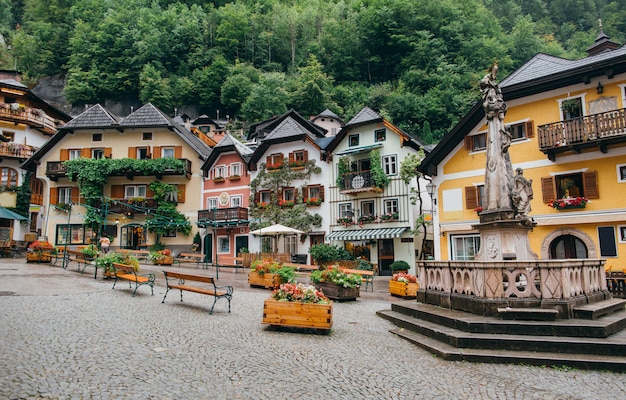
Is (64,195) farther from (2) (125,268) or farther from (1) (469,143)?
(1) (469,143)

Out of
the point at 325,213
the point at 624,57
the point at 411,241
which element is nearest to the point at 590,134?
the point at 624,57

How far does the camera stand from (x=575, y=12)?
92.2 metres

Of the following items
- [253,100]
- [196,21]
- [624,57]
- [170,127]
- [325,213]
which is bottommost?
[325,213]

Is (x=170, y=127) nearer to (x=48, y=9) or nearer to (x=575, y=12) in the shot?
(x=48, y=9)

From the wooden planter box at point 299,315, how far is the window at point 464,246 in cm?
1442

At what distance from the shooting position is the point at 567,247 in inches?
736

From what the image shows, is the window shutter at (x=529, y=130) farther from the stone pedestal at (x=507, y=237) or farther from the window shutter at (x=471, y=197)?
the stone pedestal at (x=507, y=237)

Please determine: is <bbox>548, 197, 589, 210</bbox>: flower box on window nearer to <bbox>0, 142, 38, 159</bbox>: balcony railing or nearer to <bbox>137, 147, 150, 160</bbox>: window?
<bbox>137, 147, 150, 160</bbox>: window

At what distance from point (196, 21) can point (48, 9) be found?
104 ft

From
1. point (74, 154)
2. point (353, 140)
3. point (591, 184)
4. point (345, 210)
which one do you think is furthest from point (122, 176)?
point (591, 184)

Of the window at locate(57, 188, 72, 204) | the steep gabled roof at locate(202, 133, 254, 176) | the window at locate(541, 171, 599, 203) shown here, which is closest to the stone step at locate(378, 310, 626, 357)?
the window at locate(541, 171, 599, 203)

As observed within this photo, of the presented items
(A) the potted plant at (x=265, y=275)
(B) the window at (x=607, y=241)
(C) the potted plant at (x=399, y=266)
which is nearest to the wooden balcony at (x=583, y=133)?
(B) the window at (x=607, y=241)

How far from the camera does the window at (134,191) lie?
37.7 metres

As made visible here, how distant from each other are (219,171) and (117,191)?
947cm
